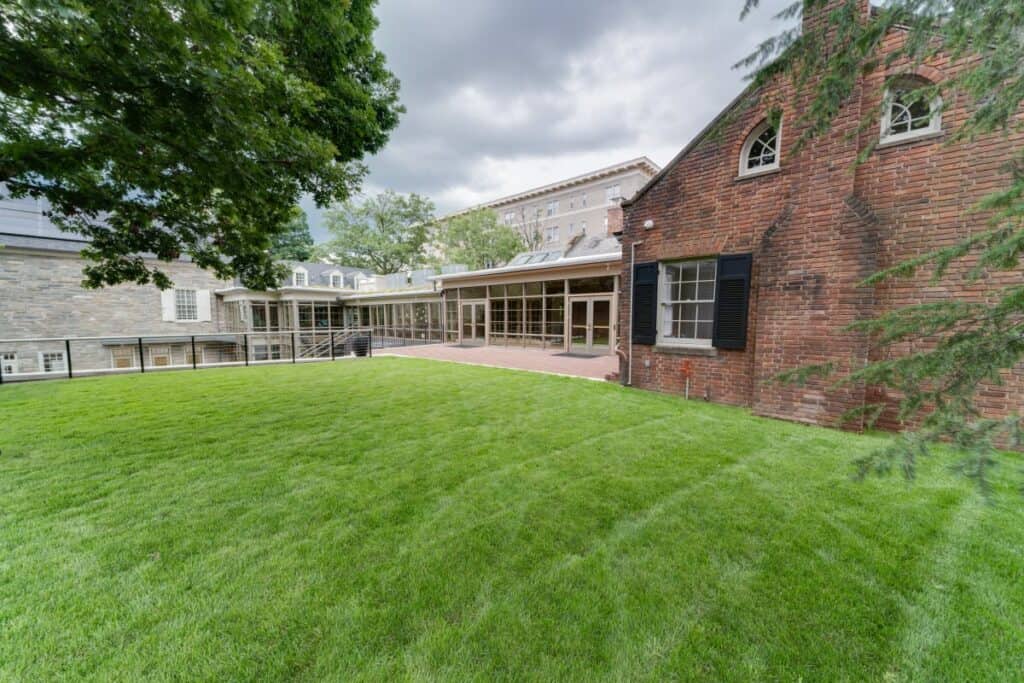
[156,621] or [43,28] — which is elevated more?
[43,28]

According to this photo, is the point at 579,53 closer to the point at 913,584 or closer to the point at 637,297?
the point at 637,297

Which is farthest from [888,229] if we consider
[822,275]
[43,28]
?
[43,28]

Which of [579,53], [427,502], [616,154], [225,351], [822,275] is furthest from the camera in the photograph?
[616,154]

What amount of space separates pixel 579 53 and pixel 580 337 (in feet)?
24.8

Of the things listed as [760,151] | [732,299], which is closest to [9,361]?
A: [732,299]

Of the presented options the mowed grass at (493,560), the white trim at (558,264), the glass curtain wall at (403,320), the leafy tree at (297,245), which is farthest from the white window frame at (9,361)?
the leafy tree at (297,245)

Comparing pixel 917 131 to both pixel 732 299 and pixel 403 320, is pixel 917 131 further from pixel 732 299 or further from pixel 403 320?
pixel 403 320

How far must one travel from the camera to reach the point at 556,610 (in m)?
1.83

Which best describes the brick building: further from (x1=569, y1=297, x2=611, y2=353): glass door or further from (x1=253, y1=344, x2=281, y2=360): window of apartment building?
(x1=253, y1=344, x2=281, y2=360): window of apartment building

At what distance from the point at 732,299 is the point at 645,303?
1408 millimetres

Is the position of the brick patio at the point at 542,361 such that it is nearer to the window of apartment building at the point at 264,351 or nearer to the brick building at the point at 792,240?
the brick building at the point at 792,240

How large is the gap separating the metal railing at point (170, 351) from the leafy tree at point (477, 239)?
9042 mm

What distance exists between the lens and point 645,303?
22.4ft

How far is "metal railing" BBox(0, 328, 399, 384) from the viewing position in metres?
11.1
